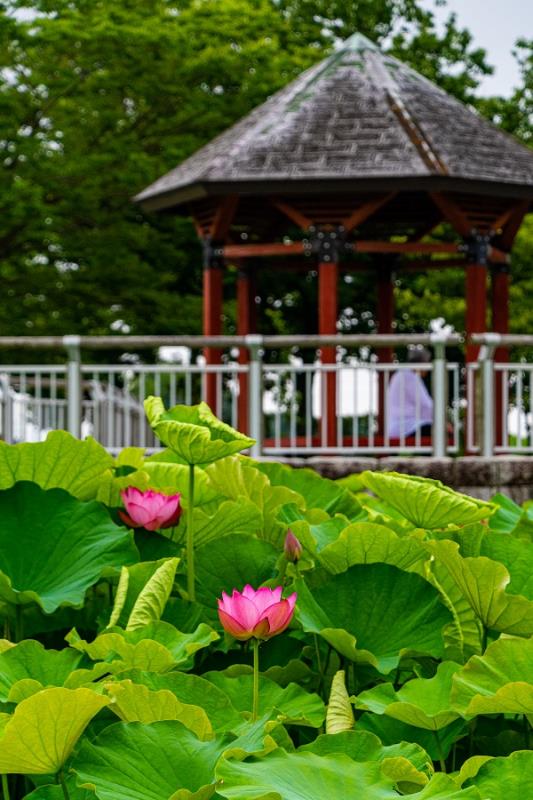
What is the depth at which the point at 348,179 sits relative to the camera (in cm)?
1341

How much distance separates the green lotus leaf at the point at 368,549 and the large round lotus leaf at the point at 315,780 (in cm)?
53

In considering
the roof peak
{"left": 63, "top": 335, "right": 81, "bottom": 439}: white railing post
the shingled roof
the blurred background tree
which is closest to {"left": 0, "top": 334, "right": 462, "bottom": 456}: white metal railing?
{"left": 63, "top": 335, "right": 81, "bottom": 439}: white railing post

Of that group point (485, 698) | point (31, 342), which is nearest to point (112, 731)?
point (485, 698)

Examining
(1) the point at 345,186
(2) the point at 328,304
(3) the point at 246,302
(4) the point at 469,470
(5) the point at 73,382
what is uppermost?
(1) the point at 345,186

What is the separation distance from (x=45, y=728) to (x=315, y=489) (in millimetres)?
1222

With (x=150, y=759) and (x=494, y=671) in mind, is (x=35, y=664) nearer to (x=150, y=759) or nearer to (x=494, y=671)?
(x=150, y=759)

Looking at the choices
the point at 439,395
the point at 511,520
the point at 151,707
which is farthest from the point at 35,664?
the point at 439,395

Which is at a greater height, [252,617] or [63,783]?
[252,617]

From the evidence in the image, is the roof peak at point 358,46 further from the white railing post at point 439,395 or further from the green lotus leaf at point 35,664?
the green lotus leaf at point 35,664

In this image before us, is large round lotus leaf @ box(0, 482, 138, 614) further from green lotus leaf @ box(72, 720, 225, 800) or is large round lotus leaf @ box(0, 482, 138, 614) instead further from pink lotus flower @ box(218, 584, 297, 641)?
green lotus leaf @ box(72, 720, 225, 800)

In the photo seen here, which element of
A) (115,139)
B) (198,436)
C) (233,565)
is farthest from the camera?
(115,139)

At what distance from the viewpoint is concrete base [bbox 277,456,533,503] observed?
12039mm

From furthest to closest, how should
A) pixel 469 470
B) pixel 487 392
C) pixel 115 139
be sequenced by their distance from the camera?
pixel 115 139
pixel 487 392
pixel 469 470

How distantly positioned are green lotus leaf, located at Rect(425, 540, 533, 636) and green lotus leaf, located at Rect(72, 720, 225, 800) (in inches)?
16.2
